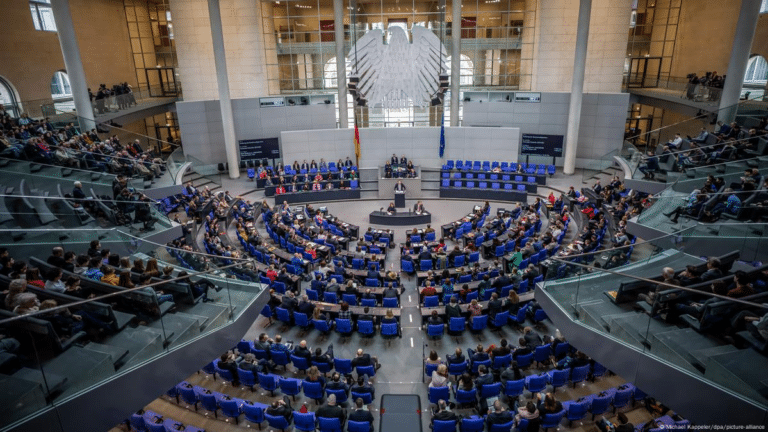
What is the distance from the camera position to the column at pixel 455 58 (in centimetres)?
2488

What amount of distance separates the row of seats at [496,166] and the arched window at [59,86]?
21.0m

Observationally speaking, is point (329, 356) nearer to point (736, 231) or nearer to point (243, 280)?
point (243, 280)

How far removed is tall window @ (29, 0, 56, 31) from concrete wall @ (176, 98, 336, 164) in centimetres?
695

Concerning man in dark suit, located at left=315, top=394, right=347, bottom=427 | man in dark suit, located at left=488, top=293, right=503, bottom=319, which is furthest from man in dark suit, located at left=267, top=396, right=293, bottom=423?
man in dark suit, located at left=488, top=293, right=503, bottom=319

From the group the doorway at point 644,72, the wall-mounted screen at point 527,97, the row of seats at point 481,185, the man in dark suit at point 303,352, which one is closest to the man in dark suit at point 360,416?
the man in dark suit at point 303,352

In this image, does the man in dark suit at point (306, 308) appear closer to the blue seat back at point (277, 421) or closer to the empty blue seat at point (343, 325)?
the empty blue seat at point (343, 325)

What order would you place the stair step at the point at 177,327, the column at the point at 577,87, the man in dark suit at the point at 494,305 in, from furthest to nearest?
the column at the point at 577,87, the man in dark suit at the point at 494,305, the stair step at the point at 177,327

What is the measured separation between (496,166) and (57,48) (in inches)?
948

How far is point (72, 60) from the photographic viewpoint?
19422mm

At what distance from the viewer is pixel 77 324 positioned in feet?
18.1

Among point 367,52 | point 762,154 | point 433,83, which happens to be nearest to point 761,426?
point 762,154

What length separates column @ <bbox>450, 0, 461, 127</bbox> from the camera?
81.6ft

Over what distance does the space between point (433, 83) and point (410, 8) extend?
29.9ft

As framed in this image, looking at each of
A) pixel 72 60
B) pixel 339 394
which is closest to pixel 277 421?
pixel 339 394
